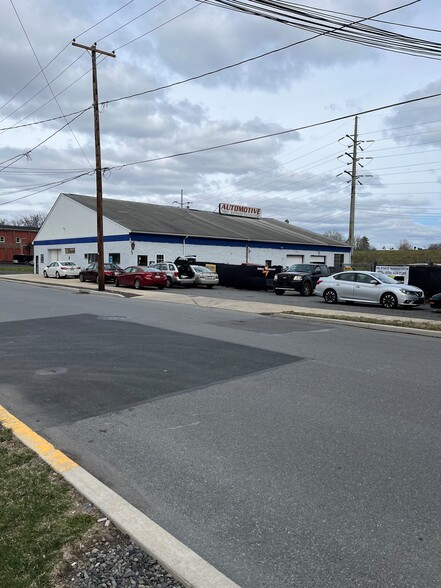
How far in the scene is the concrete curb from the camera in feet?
8.71

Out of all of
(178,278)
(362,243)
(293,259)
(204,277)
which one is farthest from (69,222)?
(362,243)

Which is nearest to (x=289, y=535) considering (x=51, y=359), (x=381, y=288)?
(x=51, y=359)

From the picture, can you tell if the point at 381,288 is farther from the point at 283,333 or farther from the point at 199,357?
the point at 199,357

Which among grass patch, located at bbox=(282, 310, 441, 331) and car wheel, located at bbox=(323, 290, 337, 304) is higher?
car wheel, located at bbox=(323, 290, 337, 304)

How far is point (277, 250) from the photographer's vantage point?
4922cm

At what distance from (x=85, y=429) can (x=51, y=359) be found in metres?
3.61

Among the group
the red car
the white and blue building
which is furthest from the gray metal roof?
the red car

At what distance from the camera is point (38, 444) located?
Answer: 4.51 m

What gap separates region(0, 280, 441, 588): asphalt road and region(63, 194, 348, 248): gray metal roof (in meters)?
30.4

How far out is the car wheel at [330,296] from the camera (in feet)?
68.0

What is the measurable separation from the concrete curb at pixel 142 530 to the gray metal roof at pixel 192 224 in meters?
34.4

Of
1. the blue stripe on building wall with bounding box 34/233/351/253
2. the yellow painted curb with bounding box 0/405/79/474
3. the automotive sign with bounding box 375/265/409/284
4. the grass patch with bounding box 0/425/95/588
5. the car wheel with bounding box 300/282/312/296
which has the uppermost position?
the blue stripe on building wall with bounding box 34/233/351/253

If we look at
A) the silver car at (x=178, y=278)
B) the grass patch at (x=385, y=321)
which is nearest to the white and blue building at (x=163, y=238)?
the silver car at (x=178, y=278)

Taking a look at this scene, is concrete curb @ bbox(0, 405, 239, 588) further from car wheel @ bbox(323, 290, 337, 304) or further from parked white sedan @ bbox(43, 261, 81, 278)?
parked white sedan @ bbox(43, 261, 81, 278)
